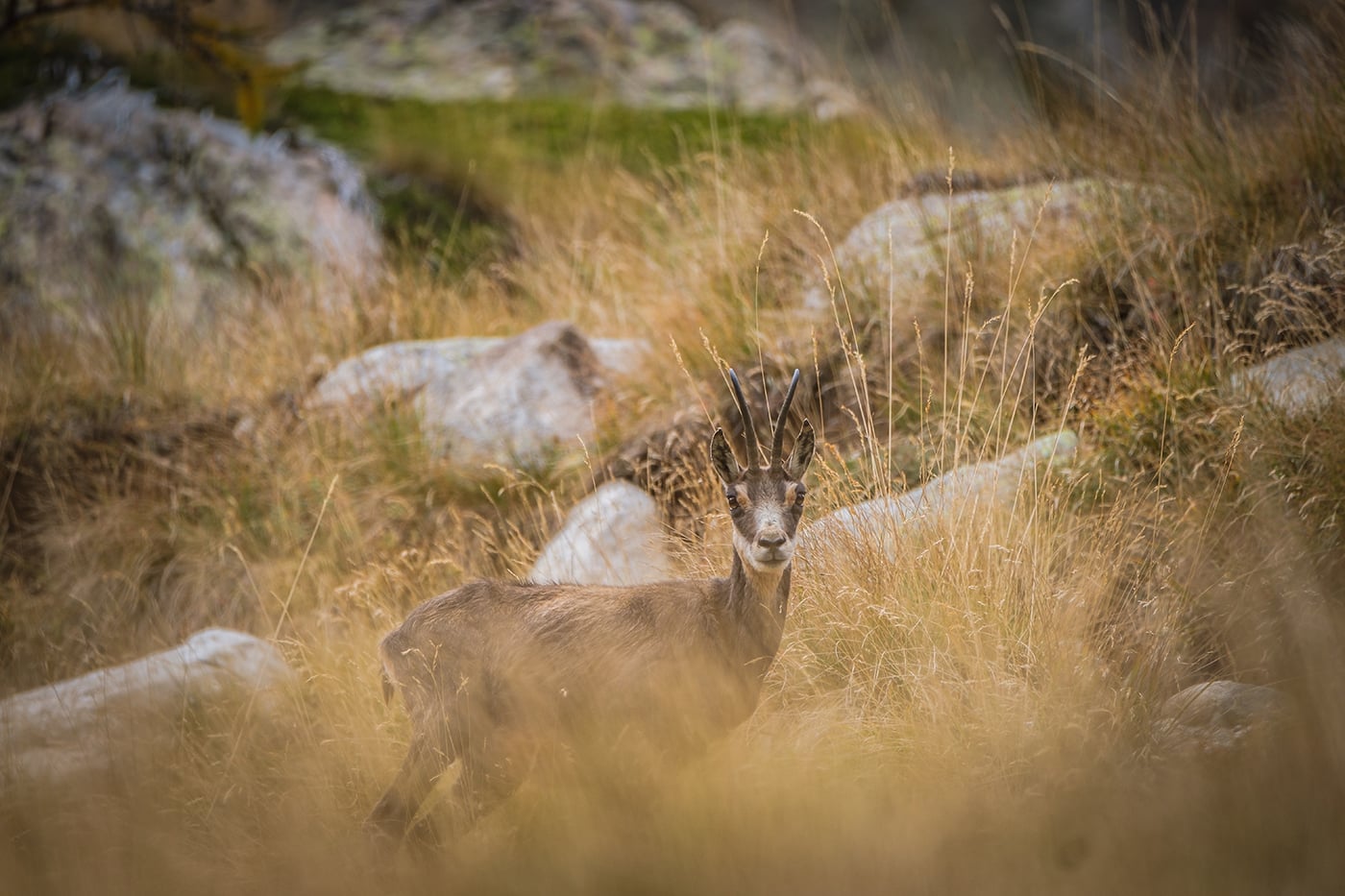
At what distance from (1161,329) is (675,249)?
3129mm

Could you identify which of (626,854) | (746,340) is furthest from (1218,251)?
(626,854)

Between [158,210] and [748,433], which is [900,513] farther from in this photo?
[158,210]

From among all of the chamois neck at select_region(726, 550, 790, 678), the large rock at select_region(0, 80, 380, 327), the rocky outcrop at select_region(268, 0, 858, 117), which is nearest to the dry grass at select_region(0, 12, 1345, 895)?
the chamois neck at select_region(726, 550, 790, 678)

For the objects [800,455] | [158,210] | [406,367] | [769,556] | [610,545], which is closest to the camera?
[769,556]

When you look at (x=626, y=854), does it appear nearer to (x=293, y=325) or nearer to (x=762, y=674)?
(x=762, y=674)

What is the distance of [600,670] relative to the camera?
3.38 metres

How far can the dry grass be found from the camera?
10.5 feet

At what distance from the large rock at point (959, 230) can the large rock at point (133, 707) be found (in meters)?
3.50

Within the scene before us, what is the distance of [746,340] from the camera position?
6.22 metres

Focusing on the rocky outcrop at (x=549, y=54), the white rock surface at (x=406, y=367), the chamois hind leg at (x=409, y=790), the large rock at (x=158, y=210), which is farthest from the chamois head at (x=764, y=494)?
the rocky outcrop at (x=549, y=54)

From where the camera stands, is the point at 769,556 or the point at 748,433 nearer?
the point at 769,556

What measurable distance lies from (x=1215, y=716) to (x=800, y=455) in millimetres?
1511

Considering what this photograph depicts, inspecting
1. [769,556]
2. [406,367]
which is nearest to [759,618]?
[769,556]

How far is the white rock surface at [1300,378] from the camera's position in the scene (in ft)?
14.4
